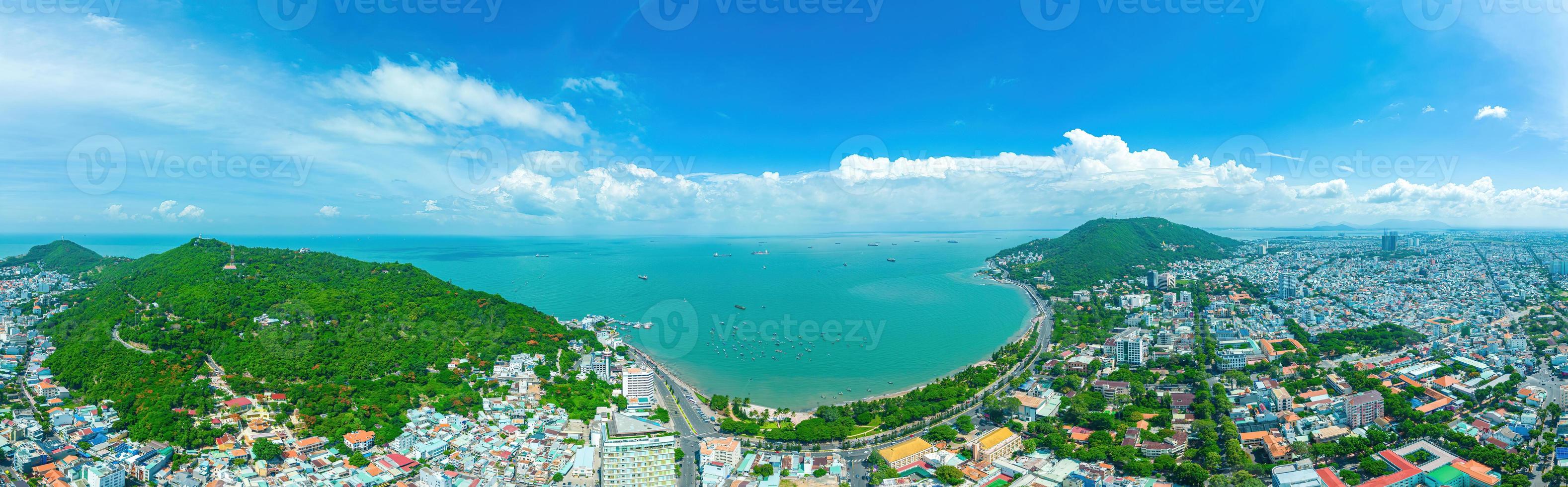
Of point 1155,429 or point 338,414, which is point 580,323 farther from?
point 1155,429

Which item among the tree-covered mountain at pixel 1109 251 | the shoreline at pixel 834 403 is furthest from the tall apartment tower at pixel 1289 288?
the shoreline at pixel 834 403

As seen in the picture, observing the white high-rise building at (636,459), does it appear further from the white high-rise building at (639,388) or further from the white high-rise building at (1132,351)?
the white high-rise building at (1132,351)

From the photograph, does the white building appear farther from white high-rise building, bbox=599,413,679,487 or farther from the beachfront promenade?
white high-rise building, bbox=599,413,679,487

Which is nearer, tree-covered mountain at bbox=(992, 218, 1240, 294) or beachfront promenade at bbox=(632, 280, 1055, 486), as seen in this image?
beachfront promenade at bbox=(632, 280, 1055, 486)

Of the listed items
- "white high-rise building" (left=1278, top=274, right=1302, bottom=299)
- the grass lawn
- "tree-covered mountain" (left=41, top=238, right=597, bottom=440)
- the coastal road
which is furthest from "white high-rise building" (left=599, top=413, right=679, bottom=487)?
"white high-rise building" (left=1278, top=274, right=1302, bottom=299)

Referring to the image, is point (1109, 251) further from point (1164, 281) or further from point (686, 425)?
point (686, 425)

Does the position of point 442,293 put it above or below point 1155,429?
above

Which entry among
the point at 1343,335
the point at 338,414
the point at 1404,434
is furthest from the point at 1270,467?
the point at 338,414
